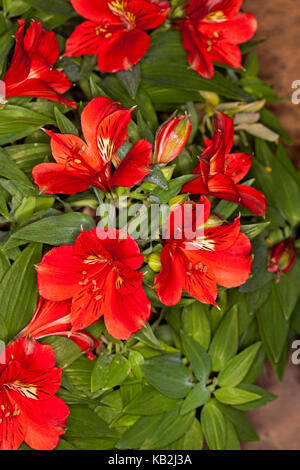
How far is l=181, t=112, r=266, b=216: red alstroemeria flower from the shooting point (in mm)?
754

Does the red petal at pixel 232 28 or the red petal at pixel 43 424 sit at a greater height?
the red petal at pixel 232 28

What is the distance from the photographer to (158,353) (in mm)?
911

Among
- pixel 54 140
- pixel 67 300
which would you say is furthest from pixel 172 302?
pixel 54 140

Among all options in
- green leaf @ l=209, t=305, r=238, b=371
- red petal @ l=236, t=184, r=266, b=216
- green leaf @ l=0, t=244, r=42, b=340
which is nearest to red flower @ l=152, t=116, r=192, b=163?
red petal @ l=236, t=184, r=266, b=216

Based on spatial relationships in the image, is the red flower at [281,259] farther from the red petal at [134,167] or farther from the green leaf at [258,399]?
the red petal at [134,167]

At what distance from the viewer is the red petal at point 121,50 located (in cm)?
81

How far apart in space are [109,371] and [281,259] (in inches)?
13.1

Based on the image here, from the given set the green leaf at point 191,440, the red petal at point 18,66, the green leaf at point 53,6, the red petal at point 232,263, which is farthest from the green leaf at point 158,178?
the green leaf at point 191,440

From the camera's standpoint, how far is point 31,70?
0.79 m

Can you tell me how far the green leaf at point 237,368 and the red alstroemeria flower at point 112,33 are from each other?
493 mm

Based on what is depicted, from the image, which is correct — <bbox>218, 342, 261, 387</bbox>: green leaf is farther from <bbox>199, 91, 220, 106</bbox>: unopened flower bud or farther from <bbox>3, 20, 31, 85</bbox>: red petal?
<bbox>3, 20, 31, 85</bbox>: red petal

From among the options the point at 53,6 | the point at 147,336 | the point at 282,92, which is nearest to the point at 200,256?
the point at 147,336

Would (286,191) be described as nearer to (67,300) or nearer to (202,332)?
(202,332)

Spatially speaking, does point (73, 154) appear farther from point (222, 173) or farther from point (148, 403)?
point (148, 403)
